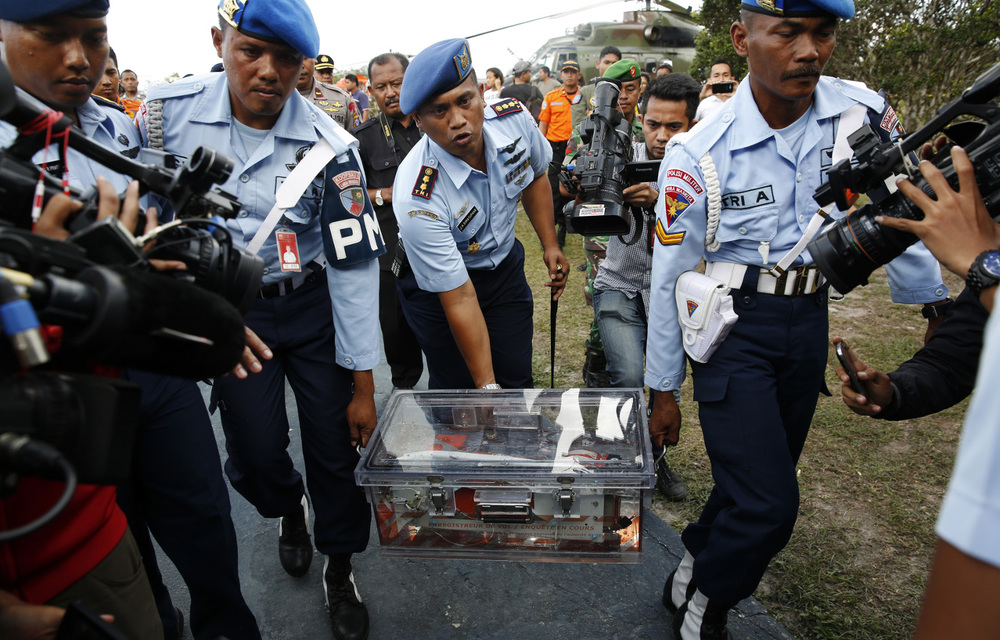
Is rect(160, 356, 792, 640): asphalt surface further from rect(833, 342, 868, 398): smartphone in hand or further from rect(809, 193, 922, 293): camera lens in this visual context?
rect(809, 193, 922, 293): camera lens

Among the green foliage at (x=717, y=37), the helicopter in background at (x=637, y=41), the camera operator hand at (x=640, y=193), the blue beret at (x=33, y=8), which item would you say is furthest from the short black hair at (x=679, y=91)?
the helicopter in background at (x=637, y=41)

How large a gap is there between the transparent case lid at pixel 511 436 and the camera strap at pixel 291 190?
2.58 feet

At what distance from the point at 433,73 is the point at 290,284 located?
3.31 feet

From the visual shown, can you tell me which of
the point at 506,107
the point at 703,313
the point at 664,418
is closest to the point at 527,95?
the point at 506,107

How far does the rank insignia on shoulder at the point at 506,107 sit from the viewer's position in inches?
124

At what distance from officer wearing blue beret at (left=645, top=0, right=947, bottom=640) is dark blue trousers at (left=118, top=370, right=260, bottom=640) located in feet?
5.14

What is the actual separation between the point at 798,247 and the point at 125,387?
6.10 ft

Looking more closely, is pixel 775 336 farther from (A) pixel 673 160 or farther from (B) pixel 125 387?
(B) pixel 125 387

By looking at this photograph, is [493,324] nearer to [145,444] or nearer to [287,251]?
[287,251]

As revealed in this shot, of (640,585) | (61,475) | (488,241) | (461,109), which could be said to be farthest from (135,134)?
(640,585)

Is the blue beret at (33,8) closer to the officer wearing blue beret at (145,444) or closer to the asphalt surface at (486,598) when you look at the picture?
the officer wearing blue beret at (145,444)

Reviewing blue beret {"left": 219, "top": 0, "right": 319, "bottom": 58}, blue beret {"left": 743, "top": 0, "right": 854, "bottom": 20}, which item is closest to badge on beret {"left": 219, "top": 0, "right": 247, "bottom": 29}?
blue beret {"left": 219, "top": 0, "right": 319, "bottom": 58}

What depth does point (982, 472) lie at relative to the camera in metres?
0.71

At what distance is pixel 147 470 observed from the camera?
6.68ft
